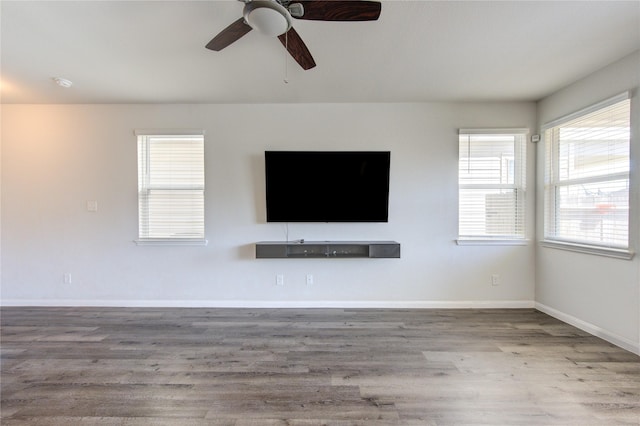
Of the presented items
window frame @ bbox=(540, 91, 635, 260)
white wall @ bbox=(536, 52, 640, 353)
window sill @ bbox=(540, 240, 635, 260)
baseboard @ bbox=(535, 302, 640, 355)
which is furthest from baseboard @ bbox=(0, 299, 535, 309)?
window frame @ bbox=(540, 91, 635, 260)

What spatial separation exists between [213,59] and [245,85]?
51 centimetres

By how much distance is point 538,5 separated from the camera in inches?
68.9

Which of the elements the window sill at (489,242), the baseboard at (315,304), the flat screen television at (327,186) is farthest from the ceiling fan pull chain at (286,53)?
the window sill at (489,242)

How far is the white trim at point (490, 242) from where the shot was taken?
10.9ft

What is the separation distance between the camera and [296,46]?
1.82m

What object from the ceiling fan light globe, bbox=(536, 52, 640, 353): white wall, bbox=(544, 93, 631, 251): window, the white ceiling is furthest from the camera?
bbox=(544, 93, 631, 251): window

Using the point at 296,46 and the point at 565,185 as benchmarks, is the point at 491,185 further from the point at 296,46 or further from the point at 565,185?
the point at 296,46

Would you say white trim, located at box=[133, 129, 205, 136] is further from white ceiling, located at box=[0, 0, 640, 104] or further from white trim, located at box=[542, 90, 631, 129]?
white trim, located at box=[542, 90, 631, 129]

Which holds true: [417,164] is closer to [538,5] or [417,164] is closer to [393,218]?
[393,218]

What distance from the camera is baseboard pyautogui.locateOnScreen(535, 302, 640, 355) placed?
2.30 metres

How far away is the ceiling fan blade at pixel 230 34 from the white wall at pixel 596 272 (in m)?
3.20

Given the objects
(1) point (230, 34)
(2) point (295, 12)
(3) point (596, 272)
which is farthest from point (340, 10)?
(3) point (596, 272)

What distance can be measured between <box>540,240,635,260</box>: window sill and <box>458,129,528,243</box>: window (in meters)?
0.30

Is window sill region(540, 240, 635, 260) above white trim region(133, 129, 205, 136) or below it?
below
